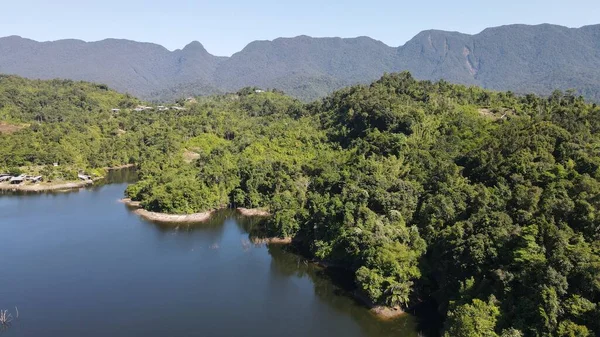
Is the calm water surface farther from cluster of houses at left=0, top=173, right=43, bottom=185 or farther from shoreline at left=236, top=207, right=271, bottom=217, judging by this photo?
cluster of houses at left=0, top=173, right=43, bottom=185

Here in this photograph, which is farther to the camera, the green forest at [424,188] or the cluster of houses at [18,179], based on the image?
the cluster of houses at [18,179]

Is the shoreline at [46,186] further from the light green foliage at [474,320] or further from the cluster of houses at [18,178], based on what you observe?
the light green foliage at [474,320]

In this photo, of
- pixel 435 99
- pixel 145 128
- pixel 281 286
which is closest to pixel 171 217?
pixel 281 286

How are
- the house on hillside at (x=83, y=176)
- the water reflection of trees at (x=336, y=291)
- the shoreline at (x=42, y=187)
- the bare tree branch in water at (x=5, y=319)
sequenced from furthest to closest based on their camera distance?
the house on hillside at (x=83, y=176) → the shoreline at (x=42, y=187) → the water reflection of trees at (x=336, y=291) → the bare tree branch in water at (x=5, y=319)

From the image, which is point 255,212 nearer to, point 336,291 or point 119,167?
point 336,291

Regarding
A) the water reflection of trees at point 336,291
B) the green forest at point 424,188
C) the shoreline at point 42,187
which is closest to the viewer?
the green forest at point 424,188

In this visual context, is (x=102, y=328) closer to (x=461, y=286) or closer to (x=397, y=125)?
(x=461, y=286)

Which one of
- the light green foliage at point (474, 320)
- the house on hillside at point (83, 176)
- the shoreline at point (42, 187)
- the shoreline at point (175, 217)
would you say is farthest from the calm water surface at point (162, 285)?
the house on hillside at point (83, 176)
